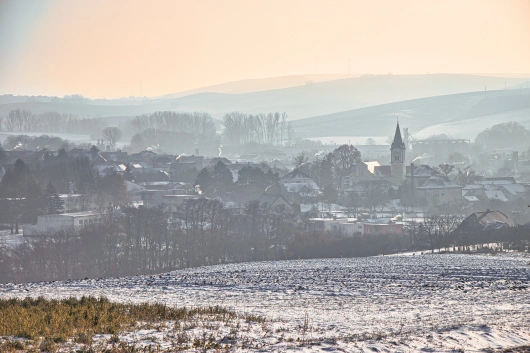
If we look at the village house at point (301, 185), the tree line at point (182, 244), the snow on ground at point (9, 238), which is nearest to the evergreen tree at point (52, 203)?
the snow on ground at point (9, 238)

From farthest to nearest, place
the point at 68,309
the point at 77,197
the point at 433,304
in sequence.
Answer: the point at 77,197 → the point at 433,304 → the point at 68,309

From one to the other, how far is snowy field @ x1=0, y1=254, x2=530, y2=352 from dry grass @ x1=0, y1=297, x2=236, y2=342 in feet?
2.78

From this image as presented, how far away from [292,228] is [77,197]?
26.0 metres

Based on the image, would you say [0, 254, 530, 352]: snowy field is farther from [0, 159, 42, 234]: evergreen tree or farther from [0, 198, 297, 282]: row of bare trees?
[0, 159, 42, 234]: evergreen tree

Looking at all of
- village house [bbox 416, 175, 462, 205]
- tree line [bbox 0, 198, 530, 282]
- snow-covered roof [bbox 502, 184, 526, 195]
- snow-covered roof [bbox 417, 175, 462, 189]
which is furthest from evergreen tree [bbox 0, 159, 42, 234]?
snow-covered roof [bbox 502, 184, 526, 195]

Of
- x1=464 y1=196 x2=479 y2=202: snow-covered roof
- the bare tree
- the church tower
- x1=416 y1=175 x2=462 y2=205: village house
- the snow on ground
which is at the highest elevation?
the bare tree

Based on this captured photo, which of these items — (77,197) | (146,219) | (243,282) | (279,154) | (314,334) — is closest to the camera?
(314,334)

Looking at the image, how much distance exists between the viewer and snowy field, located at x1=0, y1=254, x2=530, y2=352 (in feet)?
45.5

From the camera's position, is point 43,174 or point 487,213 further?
point 43,174

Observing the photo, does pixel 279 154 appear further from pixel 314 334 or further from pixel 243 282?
pixel 314 334

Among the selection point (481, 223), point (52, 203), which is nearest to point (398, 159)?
point (481, 223)

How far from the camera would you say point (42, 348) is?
13.1 metres

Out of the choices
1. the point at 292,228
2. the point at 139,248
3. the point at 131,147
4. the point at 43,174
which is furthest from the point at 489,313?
the point at 131,147

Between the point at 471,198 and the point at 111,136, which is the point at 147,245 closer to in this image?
the point at 471,198
